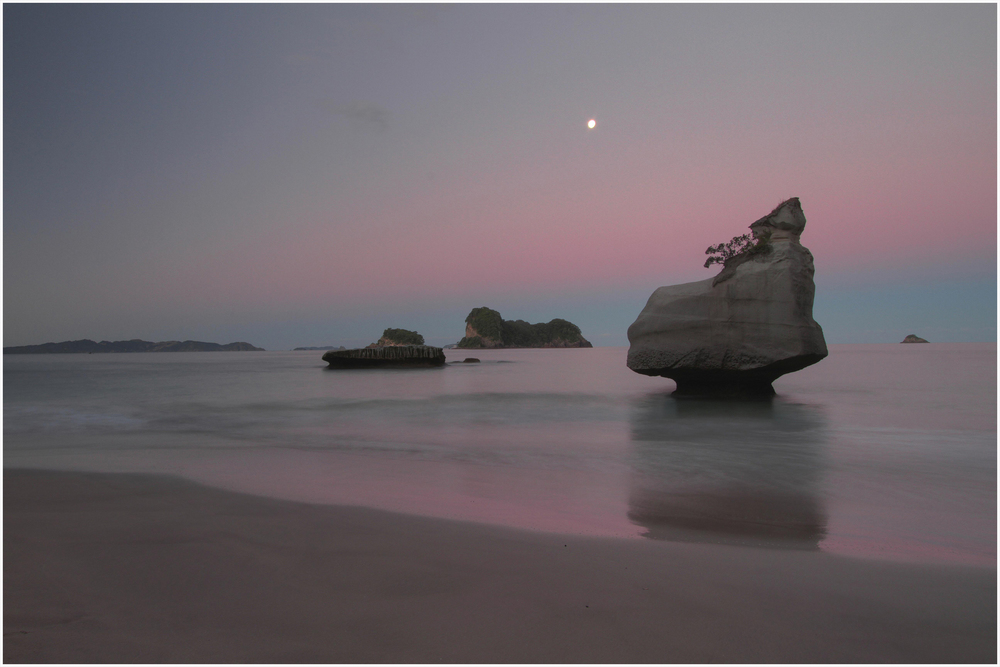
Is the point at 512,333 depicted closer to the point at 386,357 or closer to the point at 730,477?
the point at 386,357

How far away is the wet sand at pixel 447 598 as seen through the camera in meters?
2.44

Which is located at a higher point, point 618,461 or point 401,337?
point 401,337

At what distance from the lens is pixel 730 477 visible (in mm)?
6941

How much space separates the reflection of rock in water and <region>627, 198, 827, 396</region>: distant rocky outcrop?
257cm

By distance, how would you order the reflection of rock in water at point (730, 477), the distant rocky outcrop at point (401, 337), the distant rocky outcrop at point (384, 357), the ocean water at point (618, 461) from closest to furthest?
the reflection of rock in water at point (730, 477) < the ocean water at point (618, 461) < the distant rocky outcrop at point (384, 357) < the distant rocky outcrop at point (401, 337)

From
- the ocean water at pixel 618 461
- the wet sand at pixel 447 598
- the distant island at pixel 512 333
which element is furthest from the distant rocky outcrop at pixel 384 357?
the distant island at pixel 512 333

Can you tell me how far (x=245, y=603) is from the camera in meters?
2.85

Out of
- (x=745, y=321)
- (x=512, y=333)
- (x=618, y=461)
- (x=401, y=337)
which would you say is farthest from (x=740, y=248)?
(x=512, y=333)

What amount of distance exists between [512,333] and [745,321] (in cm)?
16764

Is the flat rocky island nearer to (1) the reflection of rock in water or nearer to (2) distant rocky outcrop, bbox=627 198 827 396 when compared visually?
(2) distant rocky outcrop, bbox=627 198 827 396

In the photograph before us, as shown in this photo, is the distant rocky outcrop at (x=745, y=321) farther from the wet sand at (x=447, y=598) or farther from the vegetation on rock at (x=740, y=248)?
the wet sand at (x=447, y=598)

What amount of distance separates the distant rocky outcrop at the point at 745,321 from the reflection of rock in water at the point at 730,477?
8.44 feet

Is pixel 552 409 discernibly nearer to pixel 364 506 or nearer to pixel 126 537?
pixel 364 506

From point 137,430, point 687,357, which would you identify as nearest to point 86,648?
point 137,430
